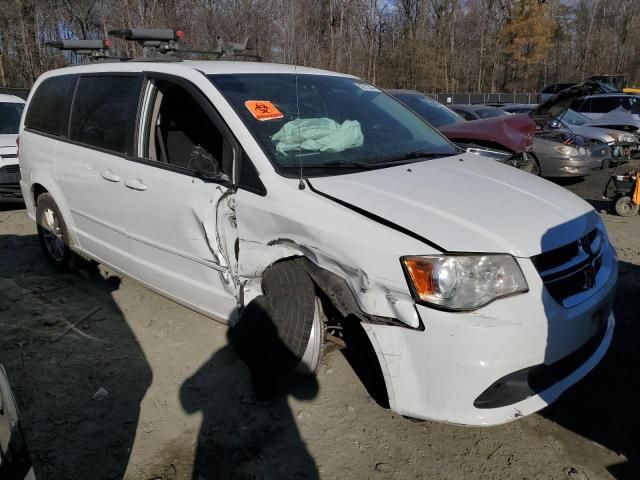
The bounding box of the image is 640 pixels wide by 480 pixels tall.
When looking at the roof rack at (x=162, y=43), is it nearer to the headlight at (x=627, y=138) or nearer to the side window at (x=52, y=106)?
the side window at (x=52, y=106)

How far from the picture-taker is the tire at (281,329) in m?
2.69

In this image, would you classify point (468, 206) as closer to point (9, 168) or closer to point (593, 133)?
point (9, 168)

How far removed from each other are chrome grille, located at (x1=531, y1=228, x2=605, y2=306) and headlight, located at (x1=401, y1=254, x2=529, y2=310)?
19 cm

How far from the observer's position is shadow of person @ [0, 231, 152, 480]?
2602 mm

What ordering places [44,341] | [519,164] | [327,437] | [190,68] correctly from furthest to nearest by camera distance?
[519,164], [44,341], [190,68], [327,437]

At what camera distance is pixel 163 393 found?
307 centimetres

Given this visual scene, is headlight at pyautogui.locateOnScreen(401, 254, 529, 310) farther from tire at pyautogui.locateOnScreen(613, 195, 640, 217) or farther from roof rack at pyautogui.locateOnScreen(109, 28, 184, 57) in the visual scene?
tire at pyautogui.locateOnScreen(613, 195, 640, 217)

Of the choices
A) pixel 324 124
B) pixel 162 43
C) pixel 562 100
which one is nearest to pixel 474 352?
pixel 324 124

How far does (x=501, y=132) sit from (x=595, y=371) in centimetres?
451

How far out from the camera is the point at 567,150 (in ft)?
29.2

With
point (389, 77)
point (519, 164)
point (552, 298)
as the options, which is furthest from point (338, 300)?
point (389, 77)

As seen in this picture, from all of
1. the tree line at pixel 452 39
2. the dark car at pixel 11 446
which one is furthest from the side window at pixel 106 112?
the tree line at pixel 452 39

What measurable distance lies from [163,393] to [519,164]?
5.30 metres

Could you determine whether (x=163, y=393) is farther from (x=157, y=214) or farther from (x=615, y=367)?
(x=615, y=367)
